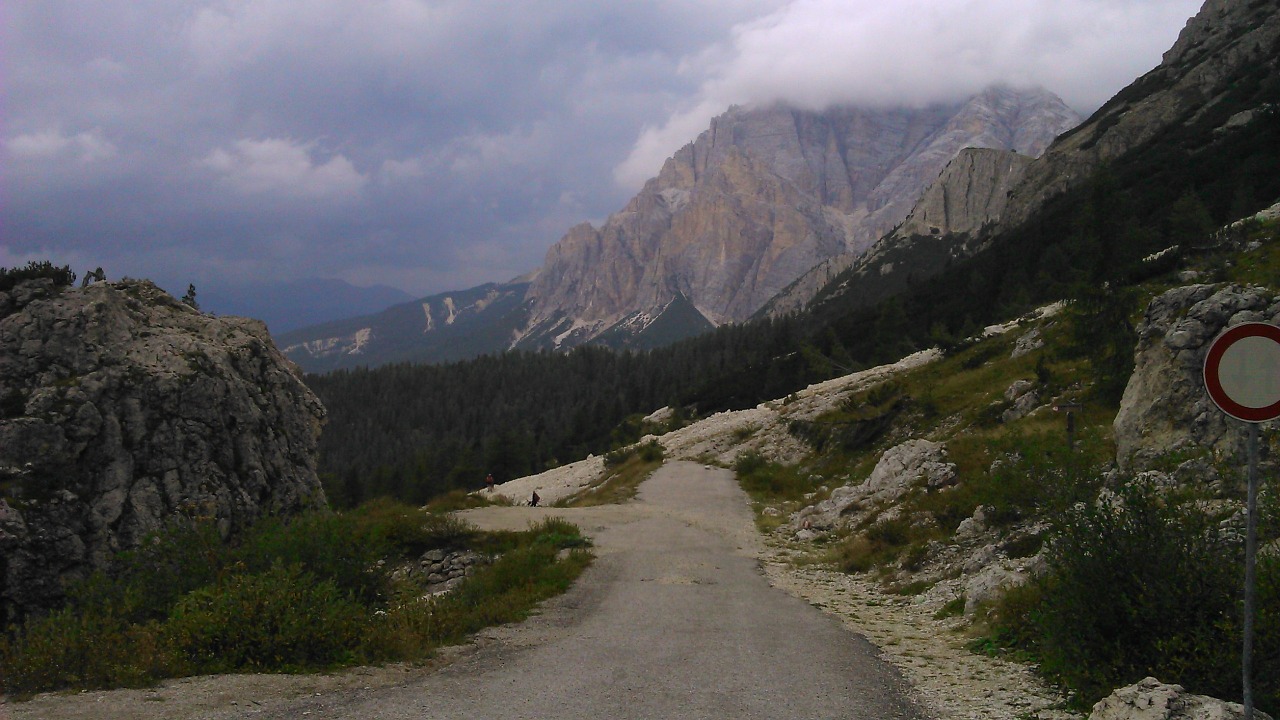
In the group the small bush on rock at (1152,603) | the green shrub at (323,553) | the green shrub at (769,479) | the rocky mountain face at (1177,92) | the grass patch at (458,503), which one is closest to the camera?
the small bush on rock at (1152,603)

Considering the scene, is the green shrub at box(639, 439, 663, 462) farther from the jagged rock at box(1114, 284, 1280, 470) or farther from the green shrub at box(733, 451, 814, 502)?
the jagged rock at box(1114, 284, 1280, 470)

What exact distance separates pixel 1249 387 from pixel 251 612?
10.2 metres

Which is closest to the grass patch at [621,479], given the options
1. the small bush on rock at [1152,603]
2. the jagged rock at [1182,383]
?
the jagged rock at [1182,383]

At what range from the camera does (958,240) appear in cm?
19112

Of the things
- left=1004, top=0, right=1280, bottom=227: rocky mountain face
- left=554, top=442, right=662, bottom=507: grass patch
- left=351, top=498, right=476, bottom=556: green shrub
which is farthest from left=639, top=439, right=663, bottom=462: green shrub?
left=1004, top=0, right=1280, bottom=227: rocky mountain face

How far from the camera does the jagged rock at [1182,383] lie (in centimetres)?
1102

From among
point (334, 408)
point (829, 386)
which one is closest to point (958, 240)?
point (829, 386)

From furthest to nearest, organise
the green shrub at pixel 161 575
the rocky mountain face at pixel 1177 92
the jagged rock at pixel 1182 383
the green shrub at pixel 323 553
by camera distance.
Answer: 1. the rocky mountain face at pixel 1177 92
2. the jagged rock at pixel 1182 383
3. the green shrub at pixel 323 553
4. the green shrub at pixel 161 575

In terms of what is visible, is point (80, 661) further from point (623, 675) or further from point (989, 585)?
point (989, 585)

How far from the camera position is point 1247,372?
509 cm

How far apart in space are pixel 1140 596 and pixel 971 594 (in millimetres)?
5135

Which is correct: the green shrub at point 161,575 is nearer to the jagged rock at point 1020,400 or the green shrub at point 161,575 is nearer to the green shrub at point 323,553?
the green shrub at point 323,553

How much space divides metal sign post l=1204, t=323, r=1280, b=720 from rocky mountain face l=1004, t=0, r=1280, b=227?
95932mm

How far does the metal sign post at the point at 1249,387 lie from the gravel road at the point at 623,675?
3.12 meters
